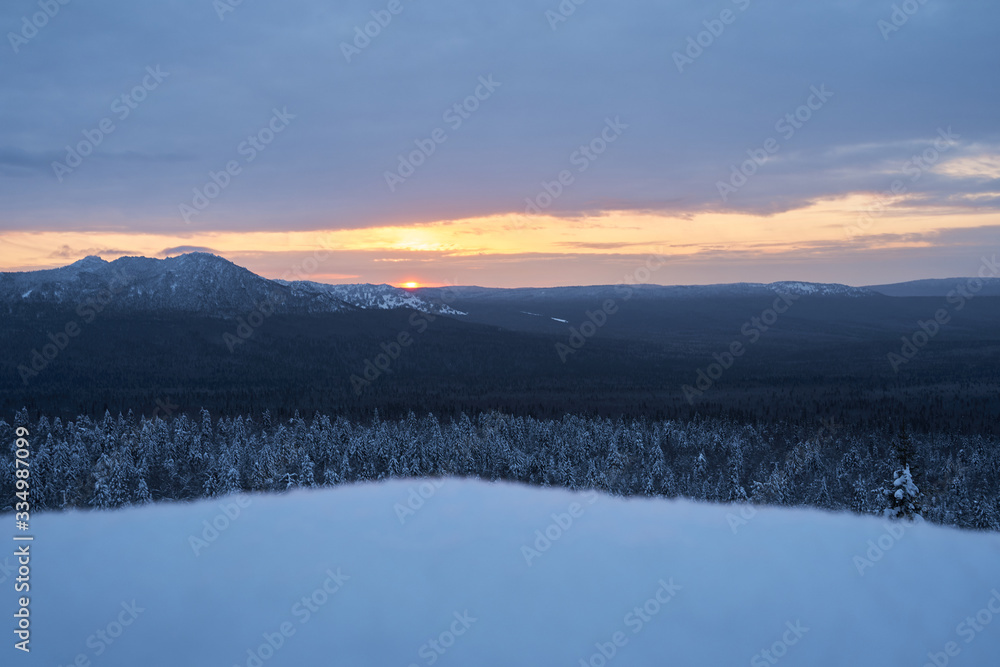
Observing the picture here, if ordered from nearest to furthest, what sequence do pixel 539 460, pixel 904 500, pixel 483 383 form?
1. pixel 904 500
2. pixel 539 460
3. pixel 483 383

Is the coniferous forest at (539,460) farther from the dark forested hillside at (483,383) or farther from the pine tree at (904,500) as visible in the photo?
the dark forested hillside at (483,383)

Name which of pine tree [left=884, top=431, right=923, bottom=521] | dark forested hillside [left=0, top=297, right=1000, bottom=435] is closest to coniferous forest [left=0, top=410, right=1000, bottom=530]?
pine tree [left=884, top=431, right=923, bottom=521]

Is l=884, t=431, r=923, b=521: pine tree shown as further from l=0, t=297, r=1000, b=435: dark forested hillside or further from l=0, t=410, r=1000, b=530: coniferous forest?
l=0, t=297, r=1000, b=435: dark forested hillside

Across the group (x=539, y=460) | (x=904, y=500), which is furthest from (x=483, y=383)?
(x=904, y=500)

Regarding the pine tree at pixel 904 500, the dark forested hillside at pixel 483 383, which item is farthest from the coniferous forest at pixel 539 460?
the dark forested hillside at pixel 483 383

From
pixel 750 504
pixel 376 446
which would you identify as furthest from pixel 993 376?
pixel 376 446

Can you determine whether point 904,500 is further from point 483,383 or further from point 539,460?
point 483,383

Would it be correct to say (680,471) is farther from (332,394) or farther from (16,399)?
(16,399)

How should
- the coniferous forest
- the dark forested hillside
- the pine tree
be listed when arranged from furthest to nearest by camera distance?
the dark forested hillside < the coniferous forest < the pine tree
